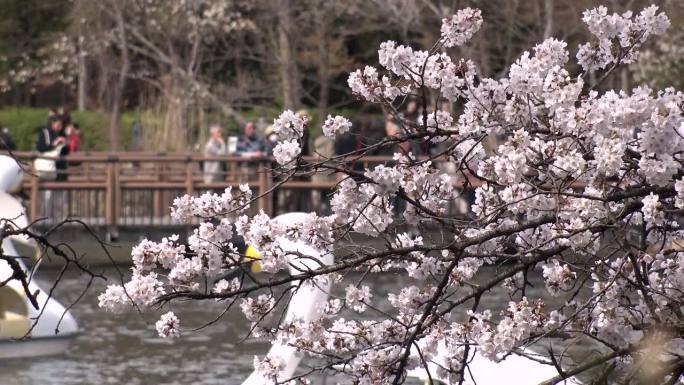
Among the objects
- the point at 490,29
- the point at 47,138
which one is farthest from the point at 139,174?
the point at 490,29

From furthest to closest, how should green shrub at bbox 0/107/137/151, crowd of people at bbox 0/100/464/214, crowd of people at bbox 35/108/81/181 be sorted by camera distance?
green shrub at bbox 0/107/137/151, crowd of people at bbox 35/108/81/181, crowd of people at bbox 0/100/464/214

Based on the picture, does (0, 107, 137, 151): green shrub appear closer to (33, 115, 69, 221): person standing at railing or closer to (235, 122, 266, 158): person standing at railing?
(235, 122, 266, 158): person standing at railing

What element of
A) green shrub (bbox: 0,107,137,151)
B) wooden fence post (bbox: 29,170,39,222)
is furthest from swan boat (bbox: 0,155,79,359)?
green shrub (bbox: 0,107,137,151)

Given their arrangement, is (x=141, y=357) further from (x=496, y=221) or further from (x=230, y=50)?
(x=230, y=50)

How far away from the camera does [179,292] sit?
559cm

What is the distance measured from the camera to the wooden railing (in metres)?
24.0

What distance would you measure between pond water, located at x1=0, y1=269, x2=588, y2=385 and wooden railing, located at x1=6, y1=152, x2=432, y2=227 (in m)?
3.27

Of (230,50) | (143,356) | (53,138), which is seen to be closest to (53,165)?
(53,138)

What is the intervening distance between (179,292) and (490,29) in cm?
2752

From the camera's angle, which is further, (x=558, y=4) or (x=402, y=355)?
(x=558, y=4)

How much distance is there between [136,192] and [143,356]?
801 cm

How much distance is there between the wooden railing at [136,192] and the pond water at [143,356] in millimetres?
3273

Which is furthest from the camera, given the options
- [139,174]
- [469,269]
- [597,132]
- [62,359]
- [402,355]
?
[139,174]

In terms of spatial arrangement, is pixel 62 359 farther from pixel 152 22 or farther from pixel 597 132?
pixel 152 22
